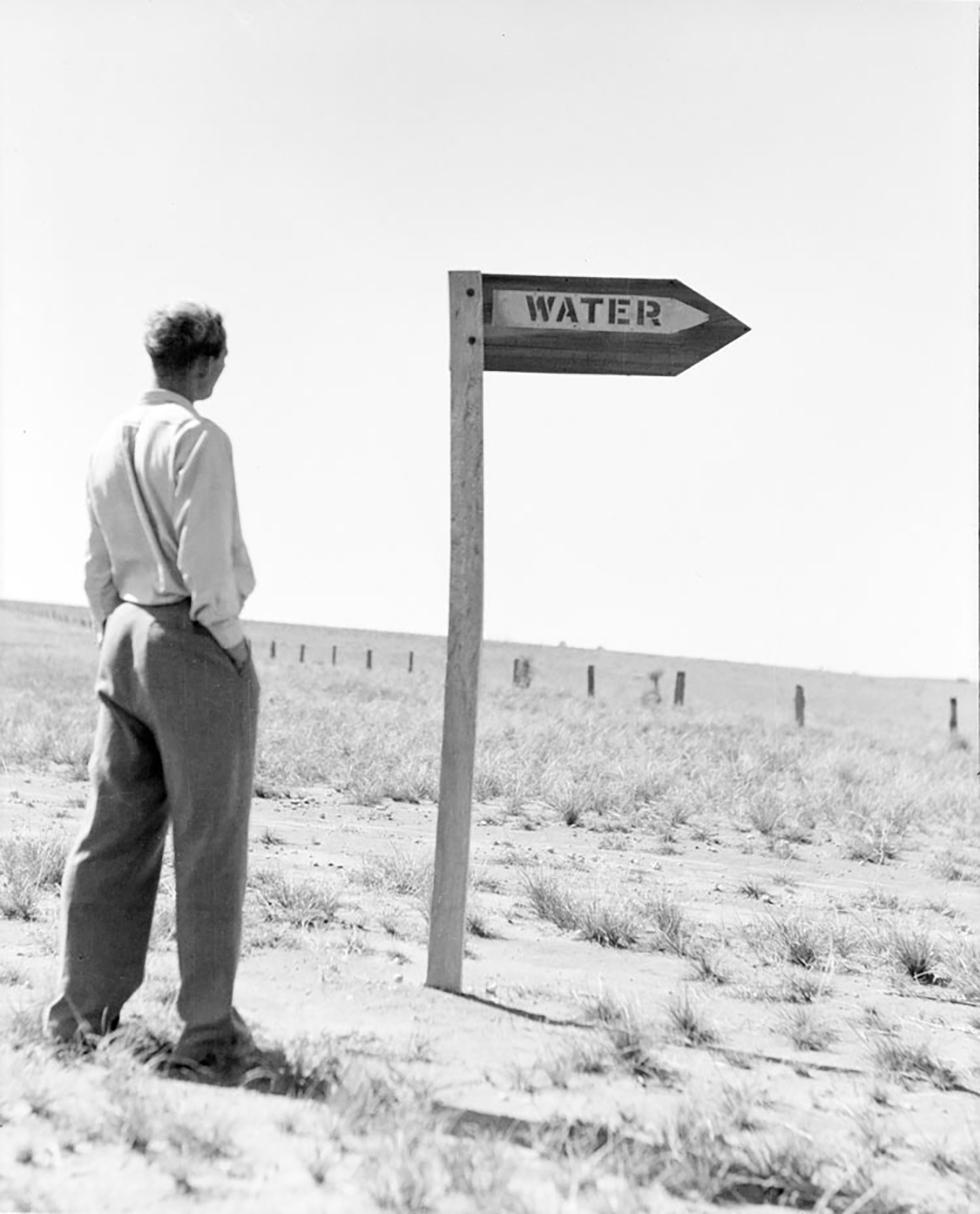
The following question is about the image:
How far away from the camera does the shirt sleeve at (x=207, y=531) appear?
3.77 metres

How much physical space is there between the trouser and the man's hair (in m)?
0.75

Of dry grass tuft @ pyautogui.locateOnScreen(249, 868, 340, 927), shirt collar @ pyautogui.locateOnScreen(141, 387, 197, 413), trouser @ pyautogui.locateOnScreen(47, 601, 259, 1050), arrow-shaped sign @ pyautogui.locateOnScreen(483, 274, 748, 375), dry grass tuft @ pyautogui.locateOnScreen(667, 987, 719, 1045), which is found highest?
arrow-shaped sign @ pyautogui.locateOnScreen(483, 274, 748, 375)

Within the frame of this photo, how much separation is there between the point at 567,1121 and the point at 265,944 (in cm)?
227

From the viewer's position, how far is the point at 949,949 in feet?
20.0

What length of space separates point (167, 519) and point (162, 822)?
36.9 inches

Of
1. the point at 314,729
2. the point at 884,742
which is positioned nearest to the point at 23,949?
the point at 314,729

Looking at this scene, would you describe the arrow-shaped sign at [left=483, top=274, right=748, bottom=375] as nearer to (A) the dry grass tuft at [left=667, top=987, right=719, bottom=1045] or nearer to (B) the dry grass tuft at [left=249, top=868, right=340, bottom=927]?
(A) the dry grass tuft at [left=667, top=987, right=719, bottom=1045]

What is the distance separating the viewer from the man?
12.5 ft

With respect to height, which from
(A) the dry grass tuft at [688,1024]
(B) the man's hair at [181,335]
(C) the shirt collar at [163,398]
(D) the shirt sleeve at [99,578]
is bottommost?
(A) the dry grass tuft at [688,1024]

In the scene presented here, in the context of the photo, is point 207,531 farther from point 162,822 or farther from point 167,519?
point 162,822

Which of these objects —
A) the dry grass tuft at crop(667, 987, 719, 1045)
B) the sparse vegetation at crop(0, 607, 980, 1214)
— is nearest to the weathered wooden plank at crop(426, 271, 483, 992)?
the sparse vegetation at crop(0, 607, 980, 1214)

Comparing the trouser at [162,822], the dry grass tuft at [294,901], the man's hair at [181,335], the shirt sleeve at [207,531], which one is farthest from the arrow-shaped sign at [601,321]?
the dry grass tuft at [294,901]

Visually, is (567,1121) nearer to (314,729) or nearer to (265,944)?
(265,944)

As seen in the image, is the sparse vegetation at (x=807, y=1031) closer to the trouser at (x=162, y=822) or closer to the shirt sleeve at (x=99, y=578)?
the trouser at (x=162, y=822)
